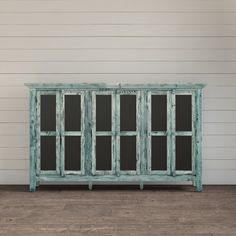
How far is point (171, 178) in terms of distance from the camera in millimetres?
4645

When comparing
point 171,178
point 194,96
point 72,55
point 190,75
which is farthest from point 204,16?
point 171,178

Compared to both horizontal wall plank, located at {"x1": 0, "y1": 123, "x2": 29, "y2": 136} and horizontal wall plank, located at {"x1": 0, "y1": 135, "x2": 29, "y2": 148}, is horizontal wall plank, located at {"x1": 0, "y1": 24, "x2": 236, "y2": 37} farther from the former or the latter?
horizontal wall plank, located at {"x1": 0, "y1": 135, "x2": 29, "y2": 148}

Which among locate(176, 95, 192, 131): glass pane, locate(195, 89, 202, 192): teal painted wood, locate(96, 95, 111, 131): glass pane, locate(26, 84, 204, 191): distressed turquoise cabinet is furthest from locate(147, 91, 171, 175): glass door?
locate(96, 95, 111, 131): glass pane

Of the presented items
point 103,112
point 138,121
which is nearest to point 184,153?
point 138,121

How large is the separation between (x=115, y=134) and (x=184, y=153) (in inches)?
31.6

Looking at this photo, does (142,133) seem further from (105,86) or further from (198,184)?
(198,184)

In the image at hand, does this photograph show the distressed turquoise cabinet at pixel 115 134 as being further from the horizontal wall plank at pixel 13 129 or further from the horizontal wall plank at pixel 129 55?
the horizontal wall plank at pixel 129 55

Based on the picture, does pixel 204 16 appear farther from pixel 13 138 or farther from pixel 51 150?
pixel 13 138

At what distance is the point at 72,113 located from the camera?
15.2 feet

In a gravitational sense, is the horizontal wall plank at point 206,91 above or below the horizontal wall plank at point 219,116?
above

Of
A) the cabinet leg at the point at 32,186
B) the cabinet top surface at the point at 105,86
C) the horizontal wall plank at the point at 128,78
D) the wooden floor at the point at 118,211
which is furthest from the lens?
the horizontal wall plank at the point at 128,78

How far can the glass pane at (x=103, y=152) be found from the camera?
15.3 ft

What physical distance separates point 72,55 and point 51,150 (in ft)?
4.01

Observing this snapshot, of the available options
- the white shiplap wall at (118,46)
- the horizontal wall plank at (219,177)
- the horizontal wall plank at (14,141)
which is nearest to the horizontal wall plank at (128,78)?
the white shiplap wall at (118,46)
